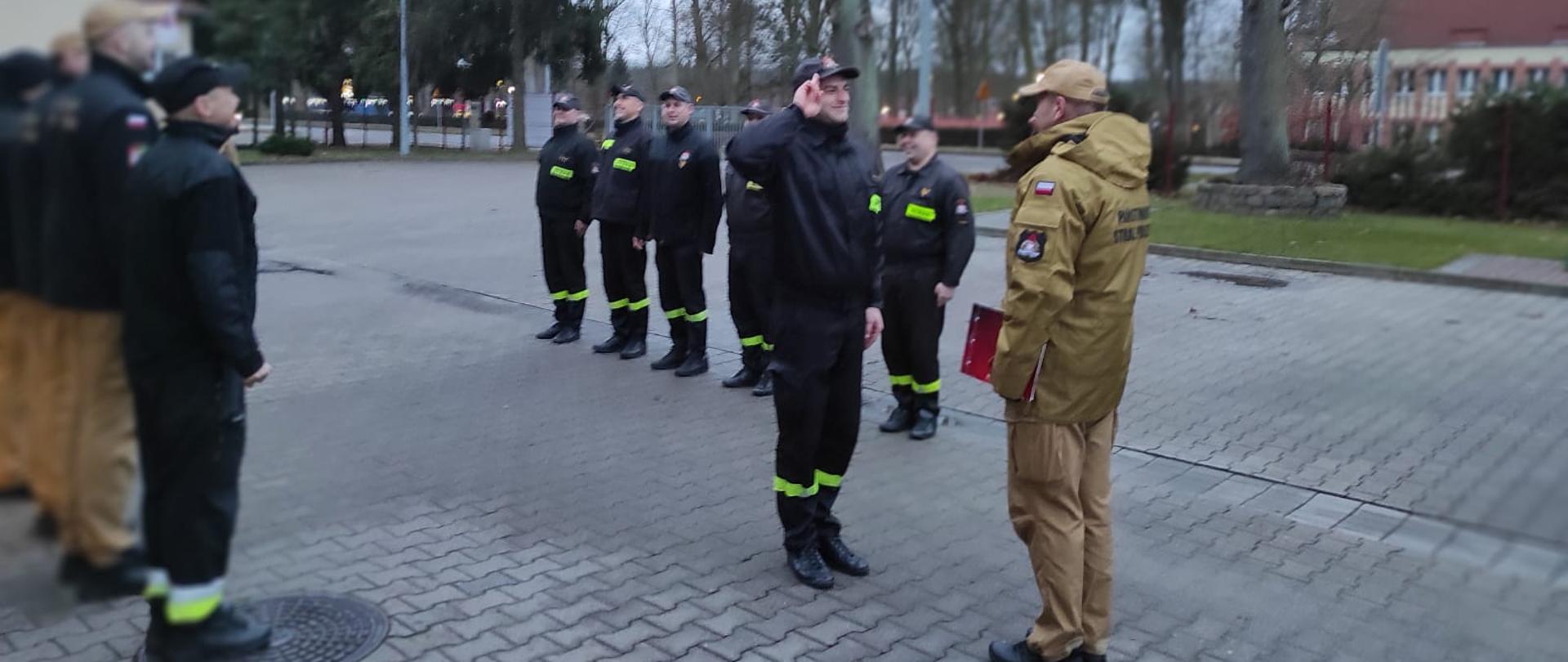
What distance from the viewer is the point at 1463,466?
20.0ft

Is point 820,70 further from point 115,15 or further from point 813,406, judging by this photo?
point 115,15

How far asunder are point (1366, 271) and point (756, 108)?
1042 centimetres

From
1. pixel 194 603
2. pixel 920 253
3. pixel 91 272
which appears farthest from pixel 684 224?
pixel 91 272

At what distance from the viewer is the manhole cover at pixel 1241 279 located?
1319cm

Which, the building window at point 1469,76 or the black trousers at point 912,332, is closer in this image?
the building window at point 1469,76

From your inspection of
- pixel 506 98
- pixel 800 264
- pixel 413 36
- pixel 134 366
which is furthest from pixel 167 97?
pixel 800 264

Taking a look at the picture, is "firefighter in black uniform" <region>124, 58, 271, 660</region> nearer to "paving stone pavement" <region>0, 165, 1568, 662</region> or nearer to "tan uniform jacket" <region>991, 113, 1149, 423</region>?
"paving stone pavement" <region>0, 165, 1568, 662</region>

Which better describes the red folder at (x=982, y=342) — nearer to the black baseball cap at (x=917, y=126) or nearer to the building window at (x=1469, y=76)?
the building window at (x=1469, y=76)

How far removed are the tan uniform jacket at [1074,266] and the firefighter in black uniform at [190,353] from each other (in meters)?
2.05

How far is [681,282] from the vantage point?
8492 millimetres

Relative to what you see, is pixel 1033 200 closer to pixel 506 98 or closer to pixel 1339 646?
pixel 506 98

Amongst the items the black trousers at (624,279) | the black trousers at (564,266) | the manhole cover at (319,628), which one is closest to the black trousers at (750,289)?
the black trousers at (624,279)

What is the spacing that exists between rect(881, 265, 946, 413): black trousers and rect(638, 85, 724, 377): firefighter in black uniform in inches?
68.3

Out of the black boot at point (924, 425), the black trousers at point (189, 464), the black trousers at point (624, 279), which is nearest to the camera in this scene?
the black trousers at point (189, 464)
